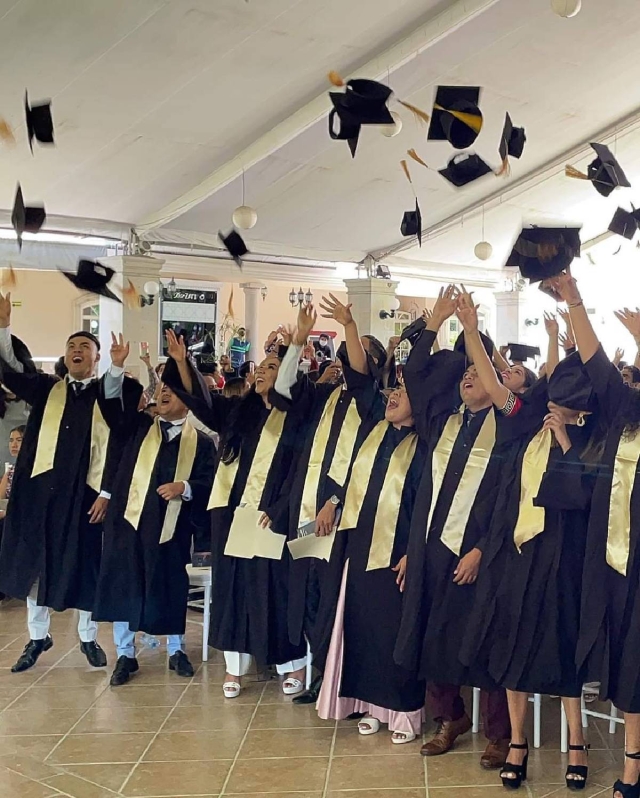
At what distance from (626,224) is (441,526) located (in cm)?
254

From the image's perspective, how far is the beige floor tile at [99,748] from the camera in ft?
12.1

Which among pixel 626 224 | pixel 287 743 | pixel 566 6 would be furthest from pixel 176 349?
pixel 566 6

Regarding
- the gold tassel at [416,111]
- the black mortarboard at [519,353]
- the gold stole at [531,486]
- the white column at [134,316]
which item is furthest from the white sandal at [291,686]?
the white column at [134,316]

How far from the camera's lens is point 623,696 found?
307 centimetres

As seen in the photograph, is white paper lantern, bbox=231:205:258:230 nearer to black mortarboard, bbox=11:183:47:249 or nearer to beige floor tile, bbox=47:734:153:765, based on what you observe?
black mortarboard, bbox=11:183:47:249

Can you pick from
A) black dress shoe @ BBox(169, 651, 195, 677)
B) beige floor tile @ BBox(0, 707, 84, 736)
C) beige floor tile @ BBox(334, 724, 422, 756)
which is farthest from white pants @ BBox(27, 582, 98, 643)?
beige floor tile @ BBox(334, 724, 422, 756)

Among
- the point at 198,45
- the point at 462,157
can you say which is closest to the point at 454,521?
the point at 462,157

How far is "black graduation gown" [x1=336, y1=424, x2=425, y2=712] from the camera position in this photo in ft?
12.2

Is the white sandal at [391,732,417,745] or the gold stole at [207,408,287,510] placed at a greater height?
the gold stole at [207,408,287,510]

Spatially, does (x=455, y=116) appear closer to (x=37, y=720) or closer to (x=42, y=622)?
(x=42, y=622)

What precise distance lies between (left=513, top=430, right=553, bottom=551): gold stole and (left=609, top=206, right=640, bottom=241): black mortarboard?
7.29 feet

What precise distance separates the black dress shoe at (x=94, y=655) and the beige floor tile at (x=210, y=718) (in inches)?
29.5

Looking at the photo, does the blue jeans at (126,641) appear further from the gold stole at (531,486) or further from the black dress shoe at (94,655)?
the gold stole at (531,486)

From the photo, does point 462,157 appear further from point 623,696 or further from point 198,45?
point 623,696
